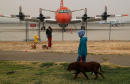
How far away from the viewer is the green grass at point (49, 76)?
6.60 meters

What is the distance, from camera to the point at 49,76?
7.30 m

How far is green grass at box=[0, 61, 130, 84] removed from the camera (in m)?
6.60

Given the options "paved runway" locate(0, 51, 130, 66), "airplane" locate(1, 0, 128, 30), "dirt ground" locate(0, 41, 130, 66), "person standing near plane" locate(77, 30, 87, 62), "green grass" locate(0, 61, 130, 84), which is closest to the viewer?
"green grass" locate(0, 61, 130, 84)

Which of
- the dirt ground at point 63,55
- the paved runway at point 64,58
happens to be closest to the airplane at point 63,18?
the dirt ground at point 63,55

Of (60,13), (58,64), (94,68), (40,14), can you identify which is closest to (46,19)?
(40,14)

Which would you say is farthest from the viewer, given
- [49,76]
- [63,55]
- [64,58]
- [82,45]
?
[63,55]

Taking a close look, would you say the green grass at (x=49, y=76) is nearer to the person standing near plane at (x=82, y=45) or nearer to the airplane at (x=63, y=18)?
the person standing near plane at (x=82, y=45)

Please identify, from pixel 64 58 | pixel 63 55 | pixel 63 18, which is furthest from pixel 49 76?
Result: pixel 63 18

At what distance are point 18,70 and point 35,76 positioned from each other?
4.28 feet

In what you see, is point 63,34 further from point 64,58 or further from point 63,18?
point 64,58

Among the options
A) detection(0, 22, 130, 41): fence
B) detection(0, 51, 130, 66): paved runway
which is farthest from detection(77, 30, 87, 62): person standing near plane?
detection(0, 22, 130, 41): fence

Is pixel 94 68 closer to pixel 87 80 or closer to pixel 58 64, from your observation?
pixel 87 80

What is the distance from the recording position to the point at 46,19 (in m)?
45.3

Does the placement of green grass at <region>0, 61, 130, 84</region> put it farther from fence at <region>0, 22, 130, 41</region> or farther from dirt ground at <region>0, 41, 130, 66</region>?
fence at <region>0, 22, 130, 41</region>
